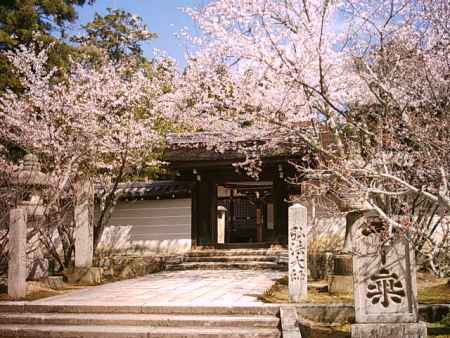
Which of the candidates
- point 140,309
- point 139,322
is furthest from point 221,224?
point 139,322

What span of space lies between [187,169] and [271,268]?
4.68 metres

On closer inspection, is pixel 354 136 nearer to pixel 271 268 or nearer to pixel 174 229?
pixel 271 268

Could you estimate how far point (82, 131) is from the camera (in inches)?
511

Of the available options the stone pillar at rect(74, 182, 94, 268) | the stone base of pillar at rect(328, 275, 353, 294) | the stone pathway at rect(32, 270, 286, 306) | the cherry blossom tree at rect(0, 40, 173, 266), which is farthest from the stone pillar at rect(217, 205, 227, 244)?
the stone base of pillar at rect(328, 275, 353, 294)

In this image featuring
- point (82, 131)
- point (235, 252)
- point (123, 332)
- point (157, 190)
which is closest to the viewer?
point (123, 332)

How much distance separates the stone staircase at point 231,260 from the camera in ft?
52.3

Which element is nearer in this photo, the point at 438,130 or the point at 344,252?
the point at 438,130

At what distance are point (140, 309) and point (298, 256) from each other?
296cm

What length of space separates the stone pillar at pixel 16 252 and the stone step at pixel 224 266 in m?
7.00

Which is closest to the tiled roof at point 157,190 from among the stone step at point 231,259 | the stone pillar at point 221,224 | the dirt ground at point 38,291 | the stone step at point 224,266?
the stone step at point 231,259

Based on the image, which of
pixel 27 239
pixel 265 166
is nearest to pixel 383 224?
pixel 27 239

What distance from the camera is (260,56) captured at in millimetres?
9742

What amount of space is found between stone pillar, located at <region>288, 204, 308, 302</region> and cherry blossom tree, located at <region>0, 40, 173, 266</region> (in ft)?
17.7

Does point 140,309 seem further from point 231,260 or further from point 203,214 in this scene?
point 203,214
